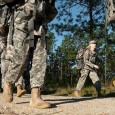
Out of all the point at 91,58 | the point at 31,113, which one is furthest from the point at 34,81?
the point at 91,58

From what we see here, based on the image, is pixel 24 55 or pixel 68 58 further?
pixel 68 58

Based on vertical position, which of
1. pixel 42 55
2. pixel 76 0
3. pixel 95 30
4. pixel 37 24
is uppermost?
pixel 76 0

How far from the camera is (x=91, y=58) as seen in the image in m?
11.3

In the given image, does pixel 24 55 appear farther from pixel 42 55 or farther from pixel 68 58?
pixel 68 58

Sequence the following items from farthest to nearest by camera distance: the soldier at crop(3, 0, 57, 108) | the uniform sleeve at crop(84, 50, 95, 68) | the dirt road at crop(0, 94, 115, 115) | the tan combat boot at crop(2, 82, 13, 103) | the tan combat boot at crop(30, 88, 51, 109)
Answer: the uniform sleeve at crop(84, 50, 95, 68) < the tan combat boot at crop(2, 82, 13, 103) < the soldier at crop(3, 0, 57, 108) < the tan combat boot at crop(30, 88, 51, 109) < the dirt road at crop(0, 94, 115, 115)

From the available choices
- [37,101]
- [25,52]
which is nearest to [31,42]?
[25,52]

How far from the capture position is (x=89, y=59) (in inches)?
443

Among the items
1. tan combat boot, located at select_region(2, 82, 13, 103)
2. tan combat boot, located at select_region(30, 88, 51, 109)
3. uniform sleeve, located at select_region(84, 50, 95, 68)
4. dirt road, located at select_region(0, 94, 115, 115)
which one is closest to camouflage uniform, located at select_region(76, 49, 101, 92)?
uniform sleeve, located at select_region(84, 50, 95, 68)

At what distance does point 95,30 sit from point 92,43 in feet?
41.6

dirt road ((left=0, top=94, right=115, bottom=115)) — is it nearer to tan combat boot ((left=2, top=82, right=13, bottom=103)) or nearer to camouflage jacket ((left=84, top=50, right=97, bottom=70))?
tan combat boot ((left=2, top=82, right=13, bottom=103))

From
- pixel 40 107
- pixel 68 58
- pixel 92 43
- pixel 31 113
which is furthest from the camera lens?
pixel 68 58

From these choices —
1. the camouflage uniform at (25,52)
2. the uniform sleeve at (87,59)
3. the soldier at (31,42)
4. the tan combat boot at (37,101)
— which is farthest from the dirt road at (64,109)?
the uniform sleeve at (87,59)

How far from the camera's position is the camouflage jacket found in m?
11.2

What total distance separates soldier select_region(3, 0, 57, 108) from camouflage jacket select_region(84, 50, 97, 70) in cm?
581
